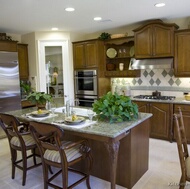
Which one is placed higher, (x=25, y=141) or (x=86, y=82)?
(x=86, y=82)

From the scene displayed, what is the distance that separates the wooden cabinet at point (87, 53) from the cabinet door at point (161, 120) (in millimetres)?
1849

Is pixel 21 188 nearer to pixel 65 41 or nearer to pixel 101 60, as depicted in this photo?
pixel 101 60

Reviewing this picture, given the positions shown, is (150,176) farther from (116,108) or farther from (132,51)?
(132,51)

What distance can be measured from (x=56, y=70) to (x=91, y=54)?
1130 mm

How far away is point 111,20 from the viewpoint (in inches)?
175

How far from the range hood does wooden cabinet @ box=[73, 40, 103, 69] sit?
0.97m

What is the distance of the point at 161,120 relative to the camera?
425 cm

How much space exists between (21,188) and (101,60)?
3.52 metres

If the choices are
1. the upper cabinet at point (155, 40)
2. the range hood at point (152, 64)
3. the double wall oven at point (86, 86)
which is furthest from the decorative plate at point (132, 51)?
the double wall oven at point (86, 86)

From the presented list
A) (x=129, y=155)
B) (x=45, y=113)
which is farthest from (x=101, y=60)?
(x=129, y=155)

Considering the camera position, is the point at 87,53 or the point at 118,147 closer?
the point at 118,147

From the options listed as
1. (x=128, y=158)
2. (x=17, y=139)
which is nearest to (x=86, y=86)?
(x=17, y=139)

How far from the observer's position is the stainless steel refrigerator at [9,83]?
4672 millimetres

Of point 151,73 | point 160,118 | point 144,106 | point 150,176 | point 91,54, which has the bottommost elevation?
point 150,176
